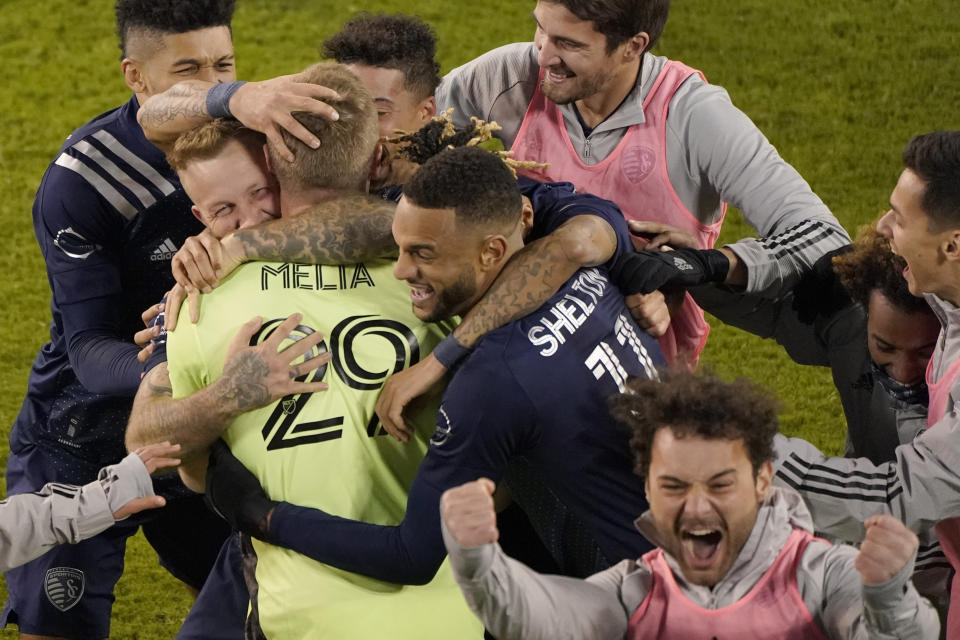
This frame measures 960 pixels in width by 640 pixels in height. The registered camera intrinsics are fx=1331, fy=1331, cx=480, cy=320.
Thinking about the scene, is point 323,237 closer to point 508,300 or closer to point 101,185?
point 508,300

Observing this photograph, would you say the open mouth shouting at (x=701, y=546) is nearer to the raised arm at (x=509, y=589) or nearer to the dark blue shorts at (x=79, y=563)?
the raised arm at (x=509, y=589)

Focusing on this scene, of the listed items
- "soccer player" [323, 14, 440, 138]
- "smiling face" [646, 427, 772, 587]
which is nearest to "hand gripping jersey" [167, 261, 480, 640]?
"smiling face" [646, 427, 772, 587]

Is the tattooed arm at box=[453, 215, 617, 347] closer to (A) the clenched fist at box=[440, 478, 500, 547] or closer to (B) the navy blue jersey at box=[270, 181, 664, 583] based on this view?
(B) the navy blue jersey at box=[270, 181, 664, 583]

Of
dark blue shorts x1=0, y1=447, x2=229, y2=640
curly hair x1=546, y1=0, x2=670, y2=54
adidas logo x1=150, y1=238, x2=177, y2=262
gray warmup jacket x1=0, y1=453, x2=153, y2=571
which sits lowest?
dark blue shorts x1=0, y1=447, x2=229, y2=640

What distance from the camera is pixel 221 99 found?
3.17 metres

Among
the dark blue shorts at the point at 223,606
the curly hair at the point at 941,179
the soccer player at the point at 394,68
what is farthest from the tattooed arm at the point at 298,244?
the curly hair at the point at 941,179

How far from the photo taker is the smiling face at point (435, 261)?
2.67 metres

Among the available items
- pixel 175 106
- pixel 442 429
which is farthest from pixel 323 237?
pixel 175 106

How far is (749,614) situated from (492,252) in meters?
0.89

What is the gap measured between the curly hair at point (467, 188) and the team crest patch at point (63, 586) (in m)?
1.80

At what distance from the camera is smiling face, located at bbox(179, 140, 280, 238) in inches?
117

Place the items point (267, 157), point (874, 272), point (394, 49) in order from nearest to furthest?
point (267, 157), point (874, 272), point (394, 49)

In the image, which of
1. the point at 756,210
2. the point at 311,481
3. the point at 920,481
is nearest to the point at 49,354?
the point at 311,481

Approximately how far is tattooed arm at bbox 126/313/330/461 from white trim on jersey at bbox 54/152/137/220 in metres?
0.96
